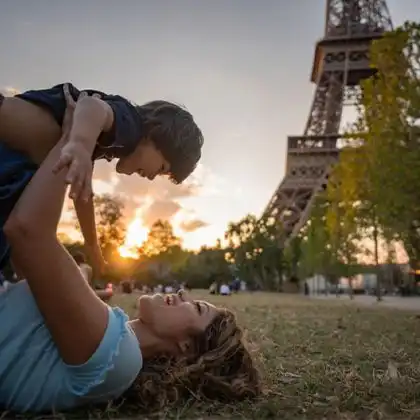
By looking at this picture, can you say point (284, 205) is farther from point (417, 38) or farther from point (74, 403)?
point (74, 403)

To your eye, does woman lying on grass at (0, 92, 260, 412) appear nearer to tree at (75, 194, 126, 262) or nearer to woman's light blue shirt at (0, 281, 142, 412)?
woman's light blue shirt at (0, 281, 142, 412)

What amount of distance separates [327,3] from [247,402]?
153 feet

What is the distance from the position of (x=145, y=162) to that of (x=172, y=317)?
66cm

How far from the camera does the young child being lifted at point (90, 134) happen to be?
2.40m

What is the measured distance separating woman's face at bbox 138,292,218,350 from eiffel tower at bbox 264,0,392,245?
36.8 metres

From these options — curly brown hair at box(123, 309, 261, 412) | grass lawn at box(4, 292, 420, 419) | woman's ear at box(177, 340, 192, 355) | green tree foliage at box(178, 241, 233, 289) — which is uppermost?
green tree foliage at box(178, 241, 233, 289)

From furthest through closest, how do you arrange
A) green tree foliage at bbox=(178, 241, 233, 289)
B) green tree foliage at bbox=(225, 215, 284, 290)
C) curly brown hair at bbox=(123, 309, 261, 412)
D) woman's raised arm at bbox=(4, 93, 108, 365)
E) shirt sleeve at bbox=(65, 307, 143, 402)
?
green tree foliage at bbox=(178, 241, 233, 289) < green tree foliage at bbox=(225, 215, 284, 290) < curly brown hair at bbox=(123, 309, 261, 412) < shirt sleeve at bbox=(65, 307, 143, 402) < woman's raised arm at bbox=(4, 93, 108, 365)

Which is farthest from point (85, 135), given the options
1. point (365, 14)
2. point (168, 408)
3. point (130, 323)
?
point (365, 14)

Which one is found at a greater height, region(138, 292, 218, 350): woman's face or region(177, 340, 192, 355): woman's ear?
region(138, 292, 218, 350): woman's face

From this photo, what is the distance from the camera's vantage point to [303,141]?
1587 inches

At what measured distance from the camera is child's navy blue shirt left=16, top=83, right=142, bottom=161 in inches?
98.7

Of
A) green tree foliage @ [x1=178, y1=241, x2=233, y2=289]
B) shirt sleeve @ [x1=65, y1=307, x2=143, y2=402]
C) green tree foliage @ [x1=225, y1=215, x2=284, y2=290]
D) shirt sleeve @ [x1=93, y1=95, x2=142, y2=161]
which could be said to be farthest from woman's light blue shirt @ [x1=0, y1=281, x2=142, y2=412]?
green tree foliage @ [x1=178, y1=241, x2=233, y2=289]

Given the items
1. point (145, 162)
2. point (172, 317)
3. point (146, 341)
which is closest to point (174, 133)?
point (145, 162)

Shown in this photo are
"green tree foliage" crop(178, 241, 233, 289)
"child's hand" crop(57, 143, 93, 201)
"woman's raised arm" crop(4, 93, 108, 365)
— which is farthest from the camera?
"green tree foliage" crop(178, 241, 233, 289)
